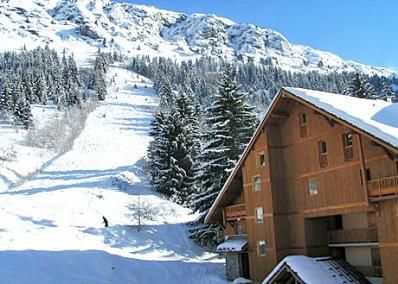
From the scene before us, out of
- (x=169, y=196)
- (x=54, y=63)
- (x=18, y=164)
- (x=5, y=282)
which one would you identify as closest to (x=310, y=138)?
(x=5, y=282)

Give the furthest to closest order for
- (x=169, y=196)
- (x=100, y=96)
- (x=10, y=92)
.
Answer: (x=100, y=96) → (x=10, y=92) → (x=169, y=196)

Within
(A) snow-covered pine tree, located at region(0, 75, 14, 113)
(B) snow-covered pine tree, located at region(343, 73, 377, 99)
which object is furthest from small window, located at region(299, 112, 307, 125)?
(A) snow-covered pine tree, located at region(0, 75, 14, 113)

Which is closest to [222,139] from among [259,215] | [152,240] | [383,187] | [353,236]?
[259,215]

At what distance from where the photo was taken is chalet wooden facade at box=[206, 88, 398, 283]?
24781 mm

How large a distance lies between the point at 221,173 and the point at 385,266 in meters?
18.5

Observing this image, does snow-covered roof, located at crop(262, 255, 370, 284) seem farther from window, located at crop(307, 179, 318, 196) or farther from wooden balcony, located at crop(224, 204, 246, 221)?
wooden balcony, located at crop(224, 204, 246, 221)

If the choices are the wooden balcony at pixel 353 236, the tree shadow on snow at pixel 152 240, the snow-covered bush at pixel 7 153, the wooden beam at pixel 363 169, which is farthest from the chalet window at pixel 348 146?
the snow-covered bush at pixel 7 153

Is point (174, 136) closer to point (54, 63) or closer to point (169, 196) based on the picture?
point (169, 196)

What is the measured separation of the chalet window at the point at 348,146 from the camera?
2716cm

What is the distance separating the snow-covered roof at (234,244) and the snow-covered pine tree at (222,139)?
5.00m

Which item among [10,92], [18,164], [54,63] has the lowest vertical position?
[18,164]

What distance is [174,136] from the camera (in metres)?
54.8

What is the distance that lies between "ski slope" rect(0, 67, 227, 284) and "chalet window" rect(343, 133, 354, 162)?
1381cm

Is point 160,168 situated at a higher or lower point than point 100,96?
lower
